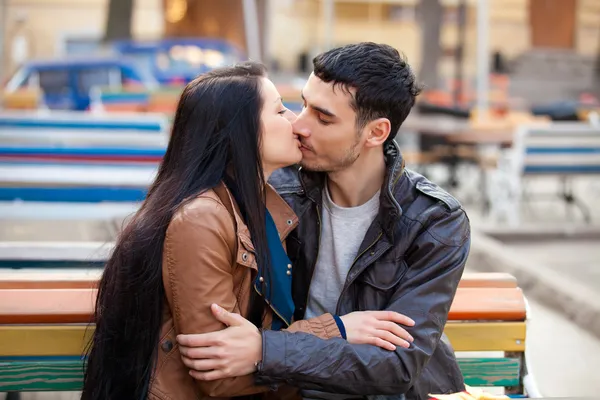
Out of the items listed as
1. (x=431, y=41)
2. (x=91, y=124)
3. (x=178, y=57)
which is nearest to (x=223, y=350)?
(x=91, y=124)

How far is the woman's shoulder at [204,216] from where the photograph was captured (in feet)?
8.28

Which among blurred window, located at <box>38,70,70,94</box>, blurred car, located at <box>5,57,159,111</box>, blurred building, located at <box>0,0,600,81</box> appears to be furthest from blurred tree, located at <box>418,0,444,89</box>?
blurred window, located at <box>38,70,70,94</box>

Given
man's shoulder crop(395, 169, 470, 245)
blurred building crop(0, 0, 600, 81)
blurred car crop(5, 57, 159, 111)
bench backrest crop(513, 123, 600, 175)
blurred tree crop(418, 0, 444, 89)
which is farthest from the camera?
blurred building crop(0, 0, 600, 81)

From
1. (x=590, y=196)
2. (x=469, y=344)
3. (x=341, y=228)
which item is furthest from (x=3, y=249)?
(x=590, y=196)

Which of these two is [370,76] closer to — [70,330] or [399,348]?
[399,348]

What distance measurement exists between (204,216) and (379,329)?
588 millimetres

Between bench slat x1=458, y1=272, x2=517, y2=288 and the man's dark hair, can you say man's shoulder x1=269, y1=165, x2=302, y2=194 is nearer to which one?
the man's dark hair

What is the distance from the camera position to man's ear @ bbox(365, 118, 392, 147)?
2871 millimetres

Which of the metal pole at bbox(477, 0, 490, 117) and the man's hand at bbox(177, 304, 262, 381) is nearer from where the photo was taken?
the man's hand at bbox(177, 304, 262, 381)

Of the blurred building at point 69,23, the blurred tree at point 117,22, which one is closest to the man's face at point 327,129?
the blurred tree at point 117,22

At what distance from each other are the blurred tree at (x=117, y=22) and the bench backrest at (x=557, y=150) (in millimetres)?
19803

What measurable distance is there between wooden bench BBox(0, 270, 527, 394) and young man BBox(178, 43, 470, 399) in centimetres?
42

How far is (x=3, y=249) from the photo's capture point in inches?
158

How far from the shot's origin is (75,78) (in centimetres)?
1825
